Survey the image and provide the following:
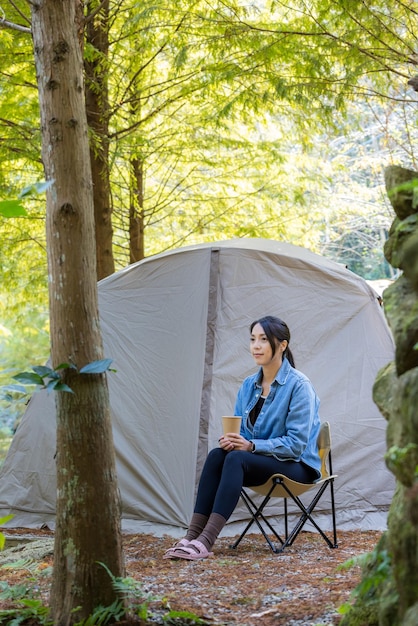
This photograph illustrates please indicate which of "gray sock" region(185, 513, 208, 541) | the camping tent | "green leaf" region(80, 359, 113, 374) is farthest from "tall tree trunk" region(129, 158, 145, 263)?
"green leaf" region(80, 359, 113, 374)

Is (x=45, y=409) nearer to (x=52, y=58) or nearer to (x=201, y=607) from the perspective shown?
(x=201, y=607)

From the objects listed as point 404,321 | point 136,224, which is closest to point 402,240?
point 404,321

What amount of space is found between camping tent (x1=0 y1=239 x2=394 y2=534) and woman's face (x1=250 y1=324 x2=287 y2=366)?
648 millimetres

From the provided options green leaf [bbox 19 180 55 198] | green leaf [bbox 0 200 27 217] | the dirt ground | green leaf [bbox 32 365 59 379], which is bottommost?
the dirt ground

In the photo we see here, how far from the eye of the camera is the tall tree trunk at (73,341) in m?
2.53

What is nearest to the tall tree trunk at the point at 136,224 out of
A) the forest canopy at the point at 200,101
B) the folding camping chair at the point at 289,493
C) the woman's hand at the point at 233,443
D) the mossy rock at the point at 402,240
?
the forest canopy at the point at 200,101

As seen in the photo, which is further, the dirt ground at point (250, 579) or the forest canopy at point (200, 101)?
the forest canopy at point (200, 101)

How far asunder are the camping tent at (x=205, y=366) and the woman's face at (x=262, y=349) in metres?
0.65

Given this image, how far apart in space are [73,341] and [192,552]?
1569 mm

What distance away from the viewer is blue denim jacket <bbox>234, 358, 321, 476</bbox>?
4020 mm

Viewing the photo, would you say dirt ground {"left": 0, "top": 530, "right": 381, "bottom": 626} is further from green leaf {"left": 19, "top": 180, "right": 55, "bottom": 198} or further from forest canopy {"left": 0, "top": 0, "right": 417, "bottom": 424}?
forest canopy {"left": 0, "top": 0, "right": 417, "bottom": 424}

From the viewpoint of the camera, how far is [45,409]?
5.23 metres

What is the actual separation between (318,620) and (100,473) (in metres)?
0.85

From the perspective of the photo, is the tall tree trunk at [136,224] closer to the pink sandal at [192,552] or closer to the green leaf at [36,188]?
the pink sandal at [192,552]
